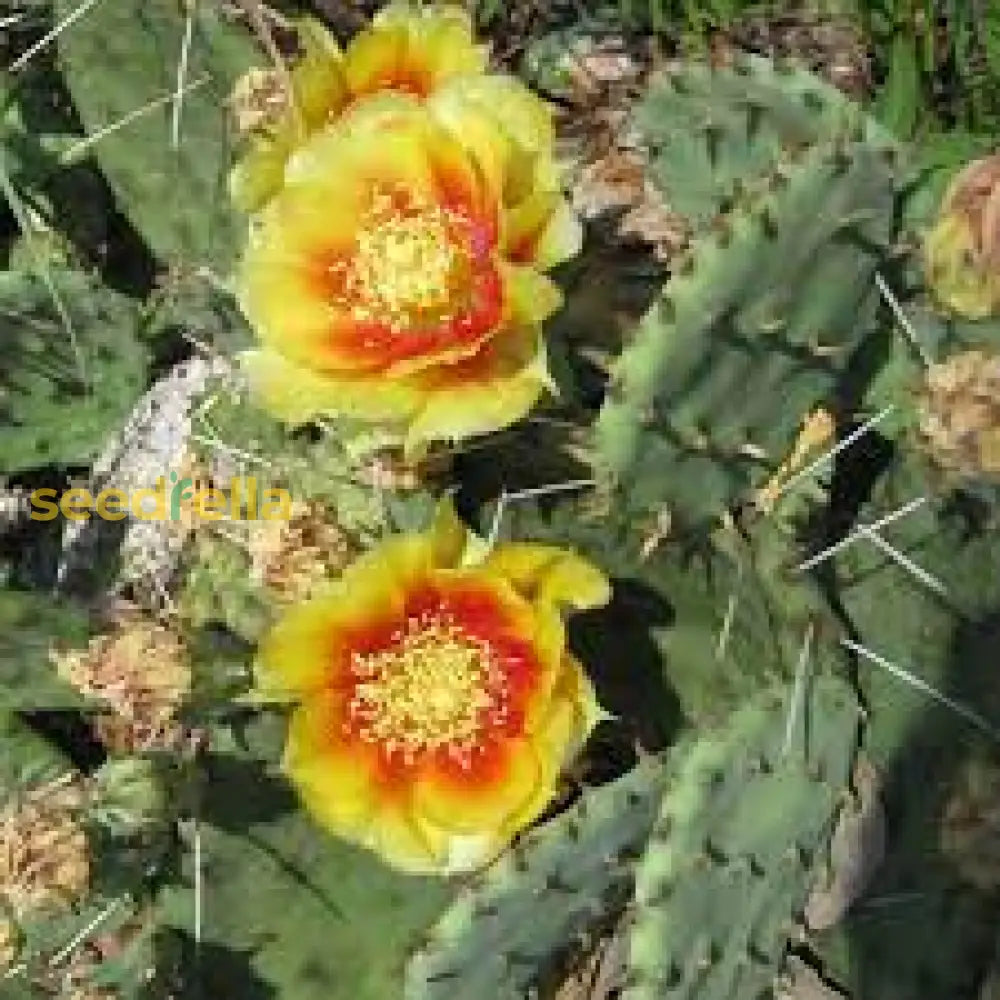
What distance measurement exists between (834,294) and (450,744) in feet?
1.29

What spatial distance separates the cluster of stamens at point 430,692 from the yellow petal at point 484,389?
0.13 metres

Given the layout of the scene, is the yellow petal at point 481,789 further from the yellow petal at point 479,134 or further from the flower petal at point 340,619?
the yellow petal at point 479,134

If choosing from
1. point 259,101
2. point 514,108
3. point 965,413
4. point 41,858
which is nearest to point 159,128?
point 259,101

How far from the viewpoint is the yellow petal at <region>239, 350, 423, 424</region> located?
148cm

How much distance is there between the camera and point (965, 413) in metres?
1.45

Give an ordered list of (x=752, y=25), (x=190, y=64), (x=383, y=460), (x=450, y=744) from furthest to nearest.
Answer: (x=752, y=25), (x=190, y=64), (x=383, y=460), (x=450, y=744)

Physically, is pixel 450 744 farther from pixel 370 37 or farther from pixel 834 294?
pixel 370 37

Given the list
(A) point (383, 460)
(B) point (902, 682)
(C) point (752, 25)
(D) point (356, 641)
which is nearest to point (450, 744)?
(D) point (356, 641)

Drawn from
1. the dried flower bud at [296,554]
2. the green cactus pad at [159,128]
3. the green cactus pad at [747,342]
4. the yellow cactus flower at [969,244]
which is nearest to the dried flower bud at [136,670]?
the dried flower bud at [296,554]

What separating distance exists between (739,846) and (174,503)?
23.3 inches

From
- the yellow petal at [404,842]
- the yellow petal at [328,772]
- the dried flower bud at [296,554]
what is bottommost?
the yellow petal at [404,842]

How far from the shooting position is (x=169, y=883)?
174cm

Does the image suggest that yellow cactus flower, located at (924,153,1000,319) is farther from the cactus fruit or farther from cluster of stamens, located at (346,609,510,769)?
cluster of stamens, located at (346,609,510,769)

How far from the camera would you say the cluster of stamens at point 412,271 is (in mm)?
1545
